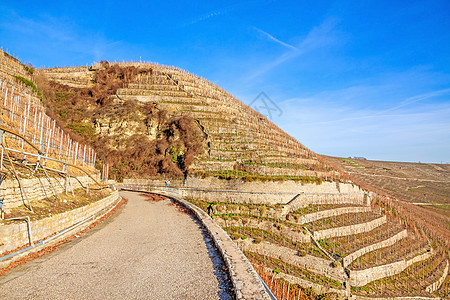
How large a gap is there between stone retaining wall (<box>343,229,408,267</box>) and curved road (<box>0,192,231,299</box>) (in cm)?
1379

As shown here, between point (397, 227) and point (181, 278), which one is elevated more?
point (181, 278)

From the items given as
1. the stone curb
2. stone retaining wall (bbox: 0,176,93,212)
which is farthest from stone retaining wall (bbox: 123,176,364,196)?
stone retaining wall (bbox: 0,176,93,212)

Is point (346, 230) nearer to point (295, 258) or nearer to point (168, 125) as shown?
point (295, 258)

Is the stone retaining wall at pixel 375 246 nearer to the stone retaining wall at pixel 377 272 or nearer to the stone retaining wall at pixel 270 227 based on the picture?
the stone retaining wall at pixel 377 272

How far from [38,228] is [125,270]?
3868 mm

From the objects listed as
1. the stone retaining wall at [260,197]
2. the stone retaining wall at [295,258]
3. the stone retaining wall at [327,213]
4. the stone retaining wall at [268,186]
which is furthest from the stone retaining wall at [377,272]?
the stone retaining wall at [268,186]

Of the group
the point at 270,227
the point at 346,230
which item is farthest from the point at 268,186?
the point at 346,230

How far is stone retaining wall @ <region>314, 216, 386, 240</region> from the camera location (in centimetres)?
2058

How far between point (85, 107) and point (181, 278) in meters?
49.3

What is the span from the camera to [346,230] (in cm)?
2198

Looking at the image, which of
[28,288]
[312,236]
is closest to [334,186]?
[312,236]

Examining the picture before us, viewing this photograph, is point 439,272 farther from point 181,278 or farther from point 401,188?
point 401,188

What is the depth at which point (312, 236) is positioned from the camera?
65.2 feet

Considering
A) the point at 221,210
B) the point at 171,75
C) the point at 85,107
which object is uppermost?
the point at 171,75
